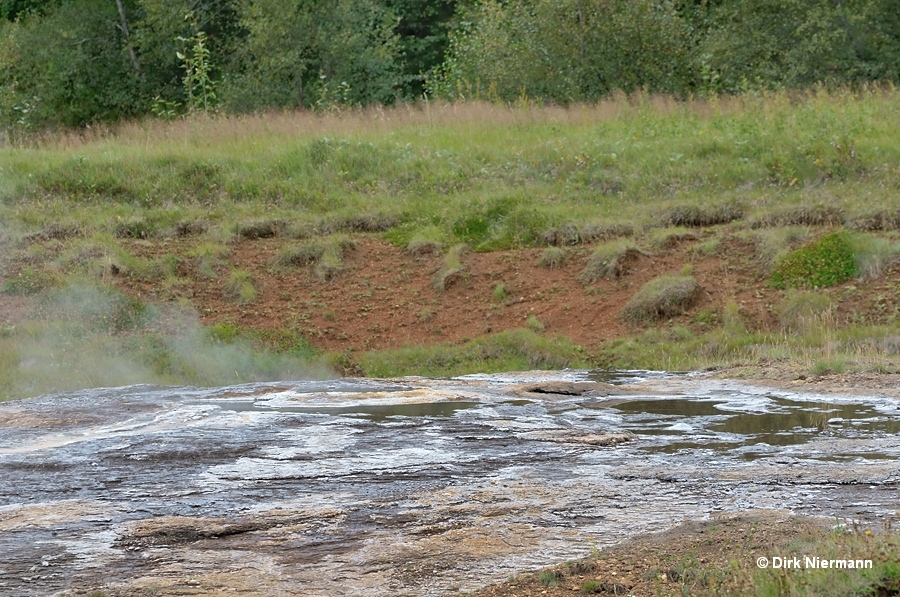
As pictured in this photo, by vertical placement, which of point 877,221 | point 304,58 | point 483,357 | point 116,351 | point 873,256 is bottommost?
point 483,357

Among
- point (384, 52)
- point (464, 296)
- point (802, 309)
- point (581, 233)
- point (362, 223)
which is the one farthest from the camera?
point (384, 52)

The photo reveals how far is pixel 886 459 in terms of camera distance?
23.6 feet

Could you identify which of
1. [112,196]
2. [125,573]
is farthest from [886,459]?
[112,196]

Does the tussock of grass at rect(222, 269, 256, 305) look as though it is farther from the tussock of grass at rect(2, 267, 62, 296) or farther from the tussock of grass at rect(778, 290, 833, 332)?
the tussock of grass at rect(778, 290, 833, 332)

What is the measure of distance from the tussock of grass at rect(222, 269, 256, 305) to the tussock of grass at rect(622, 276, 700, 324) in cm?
562

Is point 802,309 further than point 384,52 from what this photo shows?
No

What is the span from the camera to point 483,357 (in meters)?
15.1

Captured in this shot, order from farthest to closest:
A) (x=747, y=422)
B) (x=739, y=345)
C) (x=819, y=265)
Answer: (x=819, y=265) < (x=739, y=345) < (x=747, y=422)

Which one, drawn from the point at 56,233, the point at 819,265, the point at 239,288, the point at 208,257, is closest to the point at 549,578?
the point at 819,265

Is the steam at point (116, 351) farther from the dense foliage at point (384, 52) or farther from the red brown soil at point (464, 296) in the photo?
the dense foliage at point (384, 52)

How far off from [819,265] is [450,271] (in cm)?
535

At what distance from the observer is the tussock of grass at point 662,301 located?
15.6 m

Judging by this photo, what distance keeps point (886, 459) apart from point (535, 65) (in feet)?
64.0

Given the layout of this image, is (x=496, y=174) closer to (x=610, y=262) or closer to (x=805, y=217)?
(x=610, y=262)
